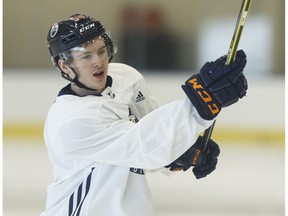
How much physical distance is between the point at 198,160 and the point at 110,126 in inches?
13.2

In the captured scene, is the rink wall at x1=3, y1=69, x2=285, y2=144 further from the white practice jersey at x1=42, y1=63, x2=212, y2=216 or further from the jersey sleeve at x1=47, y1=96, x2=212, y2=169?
the jersey sleeve at x1=47, y1=96, x2=212, y2=169

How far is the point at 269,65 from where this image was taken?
4.85 meters

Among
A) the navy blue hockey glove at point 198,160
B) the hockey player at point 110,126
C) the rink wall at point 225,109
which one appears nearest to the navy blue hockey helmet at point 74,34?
the hockey player at point 110,126

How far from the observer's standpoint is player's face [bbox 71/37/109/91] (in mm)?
2018

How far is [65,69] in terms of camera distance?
208 cm

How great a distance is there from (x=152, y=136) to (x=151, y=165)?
10 centimetres

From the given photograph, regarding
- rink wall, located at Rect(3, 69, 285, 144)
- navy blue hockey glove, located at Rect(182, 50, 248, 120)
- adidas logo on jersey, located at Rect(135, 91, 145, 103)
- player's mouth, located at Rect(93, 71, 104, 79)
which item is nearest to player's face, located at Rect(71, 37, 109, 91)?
player's mouth, located at Rect(93, 71, 104, 79)

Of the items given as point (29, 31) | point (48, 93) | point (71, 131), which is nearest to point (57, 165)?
point (71, 131)

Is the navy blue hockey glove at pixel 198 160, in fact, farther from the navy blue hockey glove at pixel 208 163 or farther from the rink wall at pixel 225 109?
the rink wall at pixel 225 109

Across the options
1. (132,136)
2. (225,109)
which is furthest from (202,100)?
(225,109)

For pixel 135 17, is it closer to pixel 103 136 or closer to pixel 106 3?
pixel 106 3

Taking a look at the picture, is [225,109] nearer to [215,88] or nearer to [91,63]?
[91,63]

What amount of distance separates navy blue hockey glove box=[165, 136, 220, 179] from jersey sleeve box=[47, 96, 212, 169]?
9.3 inches

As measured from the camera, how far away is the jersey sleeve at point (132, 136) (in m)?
1.80
